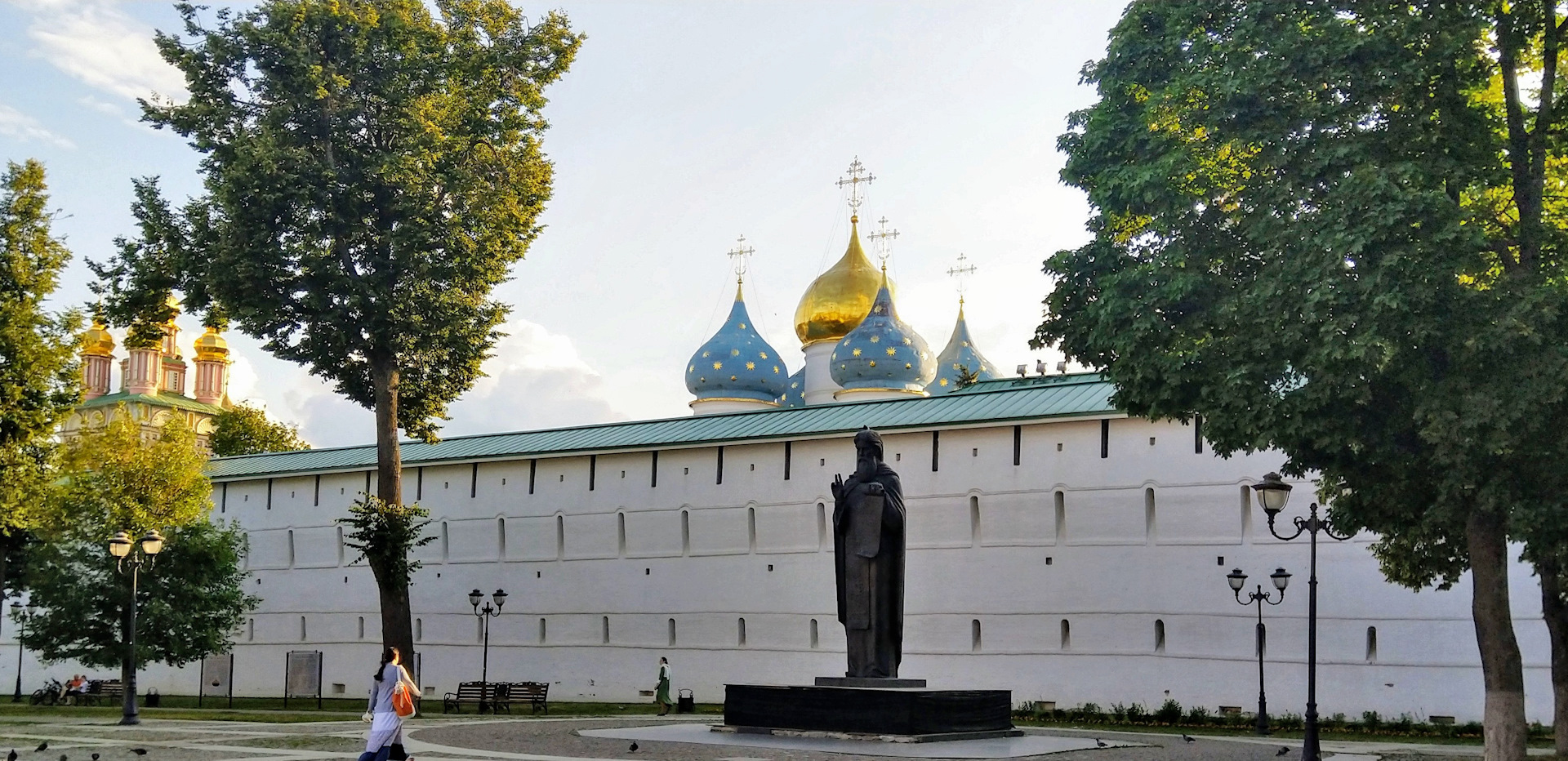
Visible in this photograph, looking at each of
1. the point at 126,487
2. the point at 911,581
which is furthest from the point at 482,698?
Result: the point at 126,487

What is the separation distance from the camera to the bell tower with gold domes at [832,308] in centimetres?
4688

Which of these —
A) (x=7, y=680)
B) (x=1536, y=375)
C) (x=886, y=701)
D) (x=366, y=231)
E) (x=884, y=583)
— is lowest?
(x=7, y=680)

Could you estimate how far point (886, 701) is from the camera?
14781mm

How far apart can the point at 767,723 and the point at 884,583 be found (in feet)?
6.46

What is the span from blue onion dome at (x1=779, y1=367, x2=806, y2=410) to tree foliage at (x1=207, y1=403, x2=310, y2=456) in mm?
20762

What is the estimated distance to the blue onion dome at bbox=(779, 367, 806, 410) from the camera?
4803 centimetres

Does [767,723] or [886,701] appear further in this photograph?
[767,723]

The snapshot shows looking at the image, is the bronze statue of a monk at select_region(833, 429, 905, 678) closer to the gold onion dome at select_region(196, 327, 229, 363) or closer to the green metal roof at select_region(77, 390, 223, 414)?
the green metal roof at select_region(77, 390, 223, 414)

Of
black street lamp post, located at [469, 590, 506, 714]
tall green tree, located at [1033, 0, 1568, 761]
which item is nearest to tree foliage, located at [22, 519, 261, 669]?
black street lamp post, located at [469, 590, 506, 714]

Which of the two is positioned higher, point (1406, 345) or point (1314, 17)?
point (1314, 17)

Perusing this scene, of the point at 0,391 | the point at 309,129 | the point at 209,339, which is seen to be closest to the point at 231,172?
the point at 309,129

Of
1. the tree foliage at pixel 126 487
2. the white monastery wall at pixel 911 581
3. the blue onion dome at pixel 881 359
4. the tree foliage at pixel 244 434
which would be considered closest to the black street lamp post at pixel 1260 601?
the white monastery wall at pixel 911 581

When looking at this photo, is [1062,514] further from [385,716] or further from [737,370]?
[737,370]

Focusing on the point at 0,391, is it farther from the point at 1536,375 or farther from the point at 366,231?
the point at 1536,375
